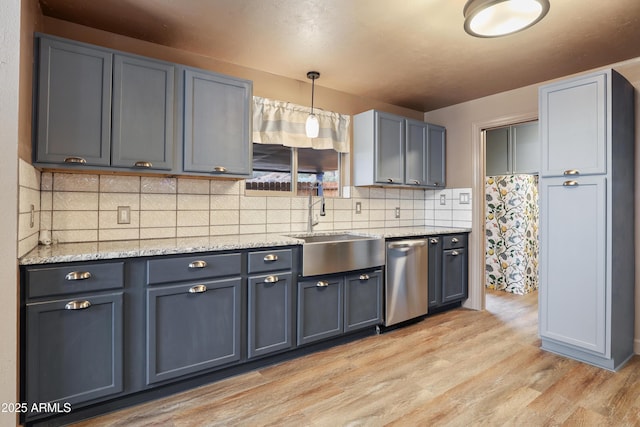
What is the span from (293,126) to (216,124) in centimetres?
90

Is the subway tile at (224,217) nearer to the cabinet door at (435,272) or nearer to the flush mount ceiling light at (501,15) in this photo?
the cabinet door at (435,272)

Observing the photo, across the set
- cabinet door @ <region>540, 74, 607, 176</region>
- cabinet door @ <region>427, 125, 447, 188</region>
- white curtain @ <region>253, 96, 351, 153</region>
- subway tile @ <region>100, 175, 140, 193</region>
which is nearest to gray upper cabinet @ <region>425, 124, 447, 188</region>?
cabinet door @ <region>427, 125, 447, 188</region>

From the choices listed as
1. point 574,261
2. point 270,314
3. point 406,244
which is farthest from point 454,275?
point 270,314

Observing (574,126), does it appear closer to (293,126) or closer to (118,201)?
(293,126)

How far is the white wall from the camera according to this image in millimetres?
1472

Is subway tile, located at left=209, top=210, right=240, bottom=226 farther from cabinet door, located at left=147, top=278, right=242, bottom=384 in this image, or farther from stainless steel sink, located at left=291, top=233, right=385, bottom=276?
cabinet door, located at left=147, top=278, right=242, bottom=384

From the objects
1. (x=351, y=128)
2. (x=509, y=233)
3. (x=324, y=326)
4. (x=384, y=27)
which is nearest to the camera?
(x=384, y=27)

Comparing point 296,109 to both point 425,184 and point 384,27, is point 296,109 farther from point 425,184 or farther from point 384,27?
point 425,184

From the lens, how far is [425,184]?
3805 millimetres

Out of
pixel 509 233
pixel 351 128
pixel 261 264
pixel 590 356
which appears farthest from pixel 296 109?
pixel 509 233

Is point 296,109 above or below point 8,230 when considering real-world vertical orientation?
above

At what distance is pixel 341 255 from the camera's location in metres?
2.64

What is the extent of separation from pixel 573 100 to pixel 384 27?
1521 millimetres

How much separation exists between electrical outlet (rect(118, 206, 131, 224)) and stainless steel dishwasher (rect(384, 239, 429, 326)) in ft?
6.89
